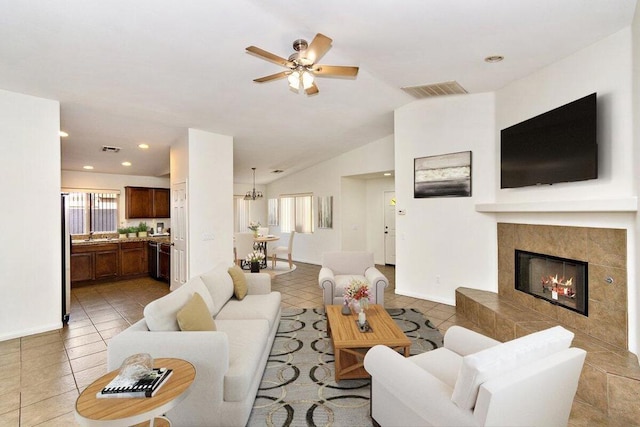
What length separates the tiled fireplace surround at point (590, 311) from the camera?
2160 millimetres

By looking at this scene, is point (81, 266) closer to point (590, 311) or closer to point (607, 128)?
point (590, 311)

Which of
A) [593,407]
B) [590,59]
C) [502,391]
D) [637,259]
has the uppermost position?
[590,59]

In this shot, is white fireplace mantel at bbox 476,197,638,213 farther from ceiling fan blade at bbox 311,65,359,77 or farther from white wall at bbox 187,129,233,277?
white wall at bbox 187,129,233,277

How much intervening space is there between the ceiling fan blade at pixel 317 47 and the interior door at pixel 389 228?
572 centimetres

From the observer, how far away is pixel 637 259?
2.40 meters

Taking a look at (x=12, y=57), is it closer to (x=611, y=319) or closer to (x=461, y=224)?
(x=461, y=224)

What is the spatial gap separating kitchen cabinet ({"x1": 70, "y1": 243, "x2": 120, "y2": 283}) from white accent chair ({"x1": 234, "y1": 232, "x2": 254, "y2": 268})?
2449 mm

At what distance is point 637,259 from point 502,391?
2.15m

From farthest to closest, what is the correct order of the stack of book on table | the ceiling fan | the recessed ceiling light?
1. the recessed ceiling light
2. the ceiling fan
3. the stack of book on table

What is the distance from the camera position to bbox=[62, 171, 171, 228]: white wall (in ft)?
22.3

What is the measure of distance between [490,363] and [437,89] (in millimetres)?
3925

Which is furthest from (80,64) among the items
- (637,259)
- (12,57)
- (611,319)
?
(611,319)

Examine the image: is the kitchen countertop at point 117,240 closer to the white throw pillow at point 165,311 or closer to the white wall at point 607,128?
the white throw pillow at point 165,311

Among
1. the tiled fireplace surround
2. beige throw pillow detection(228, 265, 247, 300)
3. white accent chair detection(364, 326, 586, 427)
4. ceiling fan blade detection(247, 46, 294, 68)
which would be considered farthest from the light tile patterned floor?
ceiling fan blade detection(247, 46, 294, 68)
